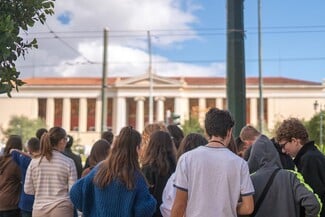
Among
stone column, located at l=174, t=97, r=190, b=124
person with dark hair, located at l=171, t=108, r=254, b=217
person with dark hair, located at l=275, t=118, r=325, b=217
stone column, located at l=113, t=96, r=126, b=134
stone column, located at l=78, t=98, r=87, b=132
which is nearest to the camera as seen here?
person with dark hair, located at l=171, t=108, r=254, b=217

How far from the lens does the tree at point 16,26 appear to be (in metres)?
4.30

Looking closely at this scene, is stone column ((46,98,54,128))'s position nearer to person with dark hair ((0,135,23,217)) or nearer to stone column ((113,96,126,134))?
stone column ((113,96,126,134))

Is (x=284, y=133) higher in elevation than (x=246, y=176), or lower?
higher

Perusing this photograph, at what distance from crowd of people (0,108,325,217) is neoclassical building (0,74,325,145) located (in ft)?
279

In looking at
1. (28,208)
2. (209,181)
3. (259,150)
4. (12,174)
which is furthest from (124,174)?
(12,174)

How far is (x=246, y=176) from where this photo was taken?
377 cm

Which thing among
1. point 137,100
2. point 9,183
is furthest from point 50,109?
point 9,183

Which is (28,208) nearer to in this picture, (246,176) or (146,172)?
(146,172)

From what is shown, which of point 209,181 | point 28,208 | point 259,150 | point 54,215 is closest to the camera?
point 209,181

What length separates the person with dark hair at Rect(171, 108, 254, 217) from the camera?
375 centimetres

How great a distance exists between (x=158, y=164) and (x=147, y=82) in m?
88.3

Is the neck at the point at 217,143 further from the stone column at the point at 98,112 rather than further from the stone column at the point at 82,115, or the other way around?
the stone column at the point at 82,115

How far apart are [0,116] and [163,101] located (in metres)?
30.9

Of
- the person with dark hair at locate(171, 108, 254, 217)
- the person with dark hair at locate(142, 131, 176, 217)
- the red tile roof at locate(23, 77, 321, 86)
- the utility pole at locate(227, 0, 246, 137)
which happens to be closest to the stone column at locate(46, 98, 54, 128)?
the red tile roof at locate(23, 77, 321, 86)
